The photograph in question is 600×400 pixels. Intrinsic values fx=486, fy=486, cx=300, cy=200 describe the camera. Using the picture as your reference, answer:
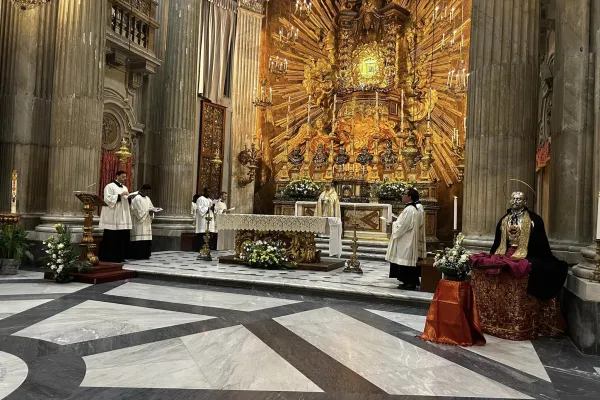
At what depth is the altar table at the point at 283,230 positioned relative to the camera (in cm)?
988

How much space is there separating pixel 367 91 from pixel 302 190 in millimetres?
4251

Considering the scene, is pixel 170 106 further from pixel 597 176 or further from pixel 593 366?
pixel 593 366

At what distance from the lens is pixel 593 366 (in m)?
4.28

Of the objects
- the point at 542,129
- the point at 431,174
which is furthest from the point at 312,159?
the point at 542,129

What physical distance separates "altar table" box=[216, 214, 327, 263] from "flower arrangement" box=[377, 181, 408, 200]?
15.7ft

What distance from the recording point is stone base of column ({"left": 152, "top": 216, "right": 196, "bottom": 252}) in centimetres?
1249

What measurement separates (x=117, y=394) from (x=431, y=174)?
13.2 m

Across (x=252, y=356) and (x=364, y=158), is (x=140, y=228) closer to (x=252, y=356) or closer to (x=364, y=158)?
(x=252, y=356)

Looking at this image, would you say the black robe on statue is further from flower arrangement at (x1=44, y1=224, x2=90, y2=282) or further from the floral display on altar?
the floral display on altar

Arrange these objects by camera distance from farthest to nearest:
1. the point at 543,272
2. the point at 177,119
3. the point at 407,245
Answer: the point at 177,119 → the point at 407,245 → the point at 543,272

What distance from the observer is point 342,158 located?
16.5 metres

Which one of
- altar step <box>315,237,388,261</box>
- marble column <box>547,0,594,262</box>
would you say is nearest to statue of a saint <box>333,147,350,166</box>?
altar step <box>315,237,388,261</box>

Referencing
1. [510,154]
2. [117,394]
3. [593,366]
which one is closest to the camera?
[117,394]

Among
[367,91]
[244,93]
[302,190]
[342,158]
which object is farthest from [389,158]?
[244,93]
